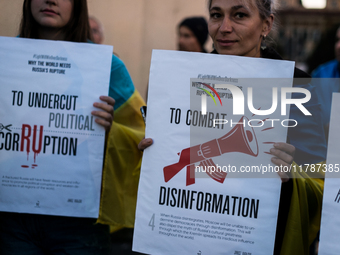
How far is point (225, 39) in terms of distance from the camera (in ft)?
5.69

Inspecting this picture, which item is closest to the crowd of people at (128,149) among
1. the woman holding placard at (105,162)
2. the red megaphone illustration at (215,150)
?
the woman holding placard at (105,162)

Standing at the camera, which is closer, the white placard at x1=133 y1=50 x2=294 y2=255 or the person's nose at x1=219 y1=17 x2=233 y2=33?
the white placard at x1=133 y1=50 x2=294 y2=255

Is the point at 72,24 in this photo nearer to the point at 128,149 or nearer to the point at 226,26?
the point at 128,149

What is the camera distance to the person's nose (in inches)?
67.1

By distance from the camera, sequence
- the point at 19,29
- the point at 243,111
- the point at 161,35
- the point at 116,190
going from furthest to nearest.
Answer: the point at 161,35
the point at 19,29
the point at 116,190
the point at 243,111

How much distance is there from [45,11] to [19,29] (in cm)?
A: 28

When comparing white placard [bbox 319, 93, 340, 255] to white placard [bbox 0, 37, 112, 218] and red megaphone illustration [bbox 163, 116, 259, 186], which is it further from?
white placard [bbox 0, 37, 112, 218]

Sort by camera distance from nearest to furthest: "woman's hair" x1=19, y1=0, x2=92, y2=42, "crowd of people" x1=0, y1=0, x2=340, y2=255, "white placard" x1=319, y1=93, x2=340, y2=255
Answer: "white placard" x1=319, y1=93, x2=340, y2=255, "crowd of people" x1=0, y1=0, x2=340, y2=255, "woman's hair" x1=19, y1=0, x2=92, y2=42

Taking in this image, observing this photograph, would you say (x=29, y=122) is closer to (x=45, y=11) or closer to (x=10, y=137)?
(x=10, y=137)

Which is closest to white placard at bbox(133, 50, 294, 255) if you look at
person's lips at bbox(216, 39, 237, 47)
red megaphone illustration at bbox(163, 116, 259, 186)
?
red megaphone illustration at bbox(163, 116, 259, 186)

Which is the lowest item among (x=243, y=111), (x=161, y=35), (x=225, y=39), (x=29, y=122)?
(x=29, y=122)

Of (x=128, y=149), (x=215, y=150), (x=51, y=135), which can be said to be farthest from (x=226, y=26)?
(x=51, y=135)

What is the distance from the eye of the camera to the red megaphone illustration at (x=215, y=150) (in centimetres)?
161

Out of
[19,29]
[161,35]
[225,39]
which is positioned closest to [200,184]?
[225,39]
